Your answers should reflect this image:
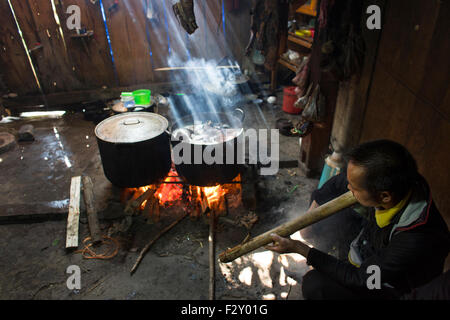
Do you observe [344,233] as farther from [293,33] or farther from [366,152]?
[293,33]

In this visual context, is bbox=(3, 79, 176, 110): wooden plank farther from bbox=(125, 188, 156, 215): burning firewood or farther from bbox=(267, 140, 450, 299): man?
bbox=(267, 140, 450, 299): man

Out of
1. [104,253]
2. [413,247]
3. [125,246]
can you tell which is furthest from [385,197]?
[104,253]

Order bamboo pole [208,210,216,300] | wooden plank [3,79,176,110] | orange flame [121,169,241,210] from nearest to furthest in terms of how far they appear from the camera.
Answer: bamboo pole [208,210,216,300] < orange flame [121,169,241,210] < wooden plank [3,79,176,110]

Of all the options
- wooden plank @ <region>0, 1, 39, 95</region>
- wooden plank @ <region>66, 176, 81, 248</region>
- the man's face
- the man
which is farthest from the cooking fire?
wooden plank @ <region>0, 1, 39, 95</region>

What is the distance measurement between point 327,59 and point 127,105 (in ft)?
13.9

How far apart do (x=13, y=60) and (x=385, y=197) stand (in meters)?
9.40

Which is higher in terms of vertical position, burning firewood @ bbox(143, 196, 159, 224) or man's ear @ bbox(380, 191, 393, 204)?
man's ear @ bbox(380, 191, 393, 204)

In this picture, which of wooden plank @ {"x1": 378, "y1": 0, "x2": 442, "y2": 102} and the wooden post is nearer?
wooden plank @ {"x1": 378, "y1": 0, "x2": 442, "y2": 102}

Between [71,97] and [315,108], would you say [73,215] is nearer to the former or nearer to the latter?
[315,108]

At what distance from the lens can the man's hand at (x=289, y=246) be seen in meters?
2.77

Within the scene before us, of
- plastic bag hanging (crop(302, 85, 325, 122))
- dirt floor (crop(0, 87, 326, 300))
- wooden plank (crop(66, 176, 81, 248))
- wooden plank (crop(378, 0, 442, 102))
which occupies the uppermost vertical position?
wooden plank (crop(378, 0, 442, 102))

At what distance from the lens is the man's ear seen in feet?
7.07

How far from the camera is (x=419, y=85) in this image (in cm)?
309

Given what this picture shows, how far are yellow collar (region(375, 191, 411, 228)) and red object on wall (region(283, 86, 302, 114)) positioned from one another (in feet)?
16.9
